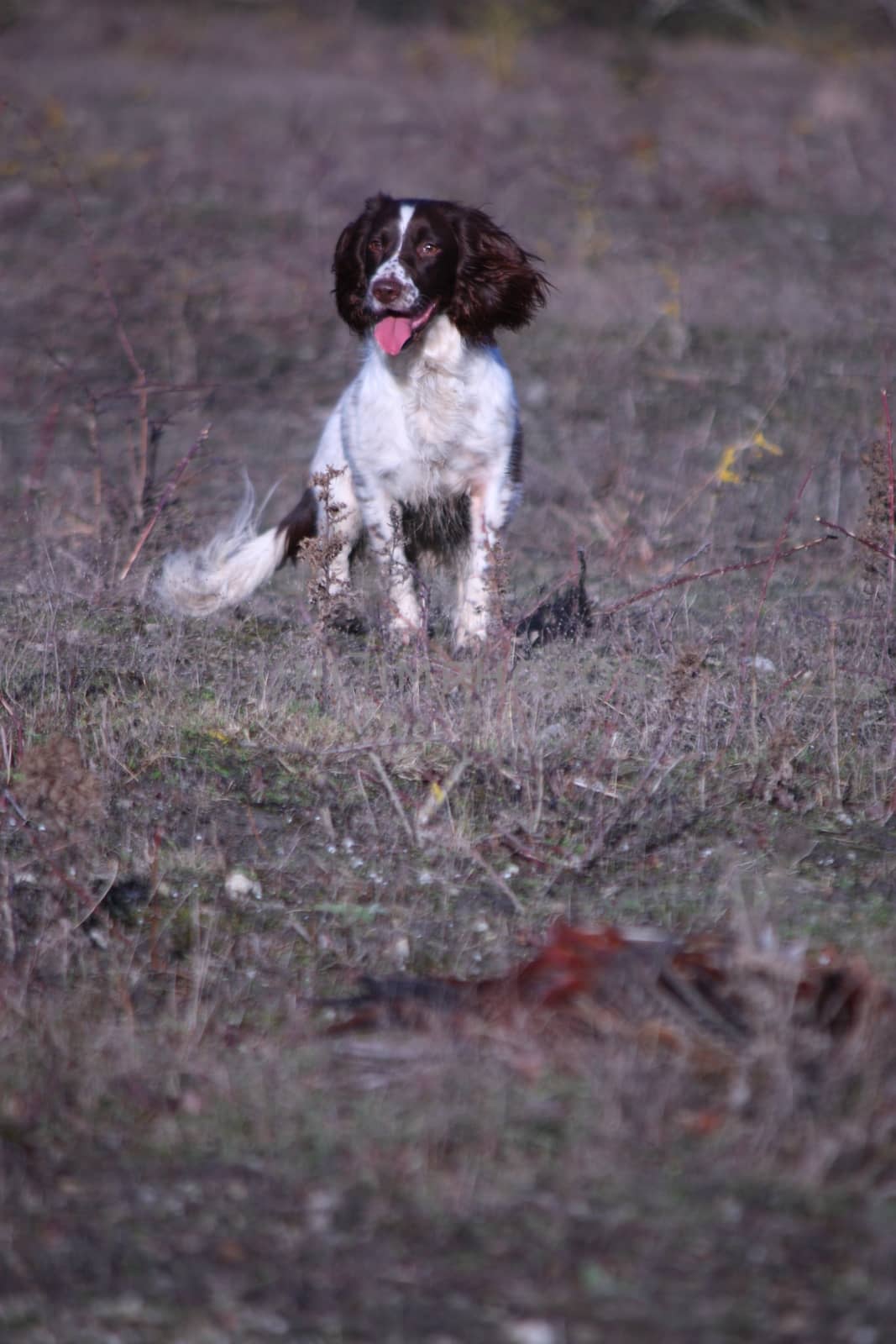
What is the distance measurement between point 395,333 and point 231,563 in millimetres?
1069

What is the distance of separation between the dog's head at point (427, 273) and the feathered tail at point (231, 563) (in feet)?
2.59

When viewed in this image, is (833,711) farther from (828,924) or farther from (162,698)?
(162,698)

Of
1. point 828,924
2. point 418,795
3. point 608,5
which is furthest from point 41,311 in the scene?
point 608,5

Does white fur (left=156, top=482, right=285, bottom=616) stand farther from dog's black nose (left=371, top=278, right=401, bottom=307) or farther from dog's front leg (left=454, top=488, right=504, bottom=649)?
dog's black nose (left=371, top=278, right=401, bottom=307)

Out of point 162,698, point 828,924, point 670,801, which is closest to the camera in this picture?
point 828,924

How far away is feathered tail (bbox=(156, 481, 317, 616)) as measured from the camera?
4.94m

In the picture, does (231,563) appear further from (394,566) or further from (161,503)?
(394,566)

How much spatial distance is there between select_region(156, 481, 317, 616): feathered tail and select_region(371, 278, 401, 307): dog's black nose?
91cm

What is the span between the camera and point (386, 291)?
4496 millimetres

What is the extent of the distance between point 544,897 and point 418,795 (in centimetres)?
52

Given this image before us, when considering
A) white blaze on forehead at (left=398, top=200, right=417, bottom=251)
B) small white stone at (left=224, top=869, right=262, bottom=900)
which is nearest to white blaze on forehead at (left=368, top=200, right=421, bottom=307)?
white blaze on forehead at (left=398, top=200, right=417, bottom=251)

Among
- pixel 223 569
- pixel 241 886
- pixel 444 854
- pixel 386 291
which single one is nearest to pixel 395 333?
pixel 386 291

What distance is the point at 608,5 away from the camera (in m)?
19.0

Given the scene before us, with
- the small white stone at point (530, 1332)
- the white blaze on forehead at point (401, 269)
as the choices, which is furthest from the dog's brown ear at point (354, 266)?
the small white stone at point (530, 1332)
